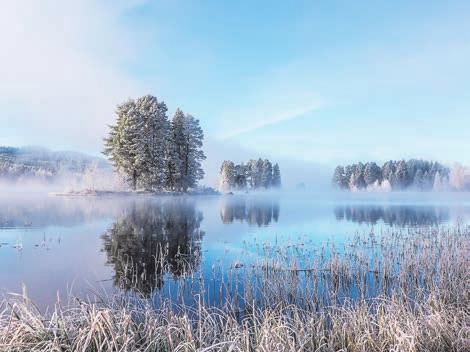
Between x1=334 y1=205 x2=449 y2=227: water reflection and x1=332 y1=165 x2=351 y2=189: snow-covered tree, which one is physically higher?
x1=332 y1=165 x2=351 y2=189: snow-covered tree

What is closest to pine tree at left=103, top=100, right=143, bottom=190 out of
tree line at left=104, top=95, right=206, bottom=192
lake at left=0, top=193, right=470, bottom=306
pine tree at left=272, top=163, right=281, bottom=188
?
tree line at left=104, top=95, right=206, bottom=192

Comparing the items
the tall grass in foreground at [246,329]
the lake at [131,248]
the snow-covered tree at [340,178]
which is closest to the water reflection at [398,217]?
the lake at [131,248]

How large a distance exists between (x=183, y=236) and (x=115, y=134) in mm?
34983

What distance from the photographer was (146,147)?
47.1 meters

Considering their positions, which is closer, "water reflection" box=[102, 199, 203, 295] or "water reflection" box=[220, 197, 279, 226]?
"water reflection" box=[102, 199, 203, 295]

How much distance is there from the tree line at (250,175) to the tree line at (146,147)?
111 feet

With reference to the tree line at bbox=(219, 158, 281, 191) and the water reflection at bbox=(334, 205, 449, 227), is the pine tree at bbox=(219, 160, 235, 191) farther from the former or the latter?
the water reflection at bbox=(334, 205, 449, 227)

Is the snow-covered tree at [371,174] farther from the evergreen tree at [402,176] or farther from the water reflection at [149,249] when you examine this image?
the water reflection at [149,249]

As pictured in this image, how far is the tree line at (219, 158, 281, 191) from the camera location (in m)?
86.3

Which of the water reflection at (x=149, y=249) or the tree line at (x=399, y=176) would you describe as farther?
the tree line at (x=399, y=176)

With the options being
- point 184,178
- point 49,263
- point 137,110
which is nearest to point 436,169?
point 184,178

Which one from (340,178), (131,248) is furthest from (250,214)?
(340,178)

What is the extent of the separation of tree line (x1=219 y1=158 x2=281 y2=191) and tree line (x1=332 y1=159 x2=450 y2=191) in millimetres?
29040

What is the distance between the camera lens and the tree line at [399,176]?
115 m
